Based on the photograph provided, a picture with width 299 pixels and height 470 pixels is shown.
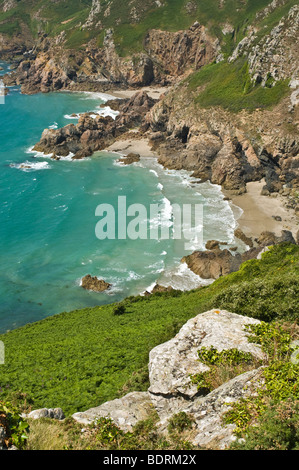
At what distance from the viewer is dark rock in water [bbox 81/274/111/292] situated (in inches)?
1547

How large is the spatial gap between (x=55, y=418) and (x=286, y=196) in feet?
172

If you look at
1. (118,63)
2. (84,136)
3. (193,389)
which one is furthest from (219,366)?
(118,63)

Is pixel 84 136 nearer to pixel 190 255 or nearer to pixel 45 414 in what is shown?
pixel 190 255

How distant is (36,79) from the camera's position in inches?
5615

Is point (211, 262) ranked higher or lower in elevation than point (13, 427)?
lower

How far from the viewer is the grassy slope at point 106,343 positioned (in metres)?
16.1

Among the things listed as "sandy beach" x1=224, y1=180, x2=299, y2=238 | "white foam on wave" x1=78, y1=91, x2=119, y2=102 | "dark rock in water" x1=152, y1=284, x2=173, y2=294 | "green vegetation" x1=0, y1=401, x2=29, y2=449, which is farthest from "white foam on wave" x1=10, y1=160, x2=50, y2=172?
"green vegetation" x1=0, y1=401, x2=29, y2=449

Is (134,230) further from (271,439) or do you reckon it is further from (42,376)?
(271,439)

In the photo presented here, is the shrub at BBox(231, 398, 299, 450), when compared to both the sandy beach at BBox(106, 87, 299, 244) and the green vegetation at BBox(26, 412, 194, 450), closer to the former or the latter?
the green vegetation at BBox(26, 412, 194, 450)

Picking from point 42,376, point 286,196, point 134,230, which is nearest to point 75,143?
point 134,230

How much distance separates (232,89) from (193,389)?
78921 mm

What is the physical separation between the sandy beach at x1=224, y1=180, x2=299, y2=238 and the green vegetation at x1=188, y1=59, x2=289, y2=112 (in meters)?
21.1

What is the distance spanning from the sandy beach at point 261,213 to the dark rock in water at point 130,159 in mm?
23289

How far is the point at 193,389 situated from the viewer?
38.1ft
